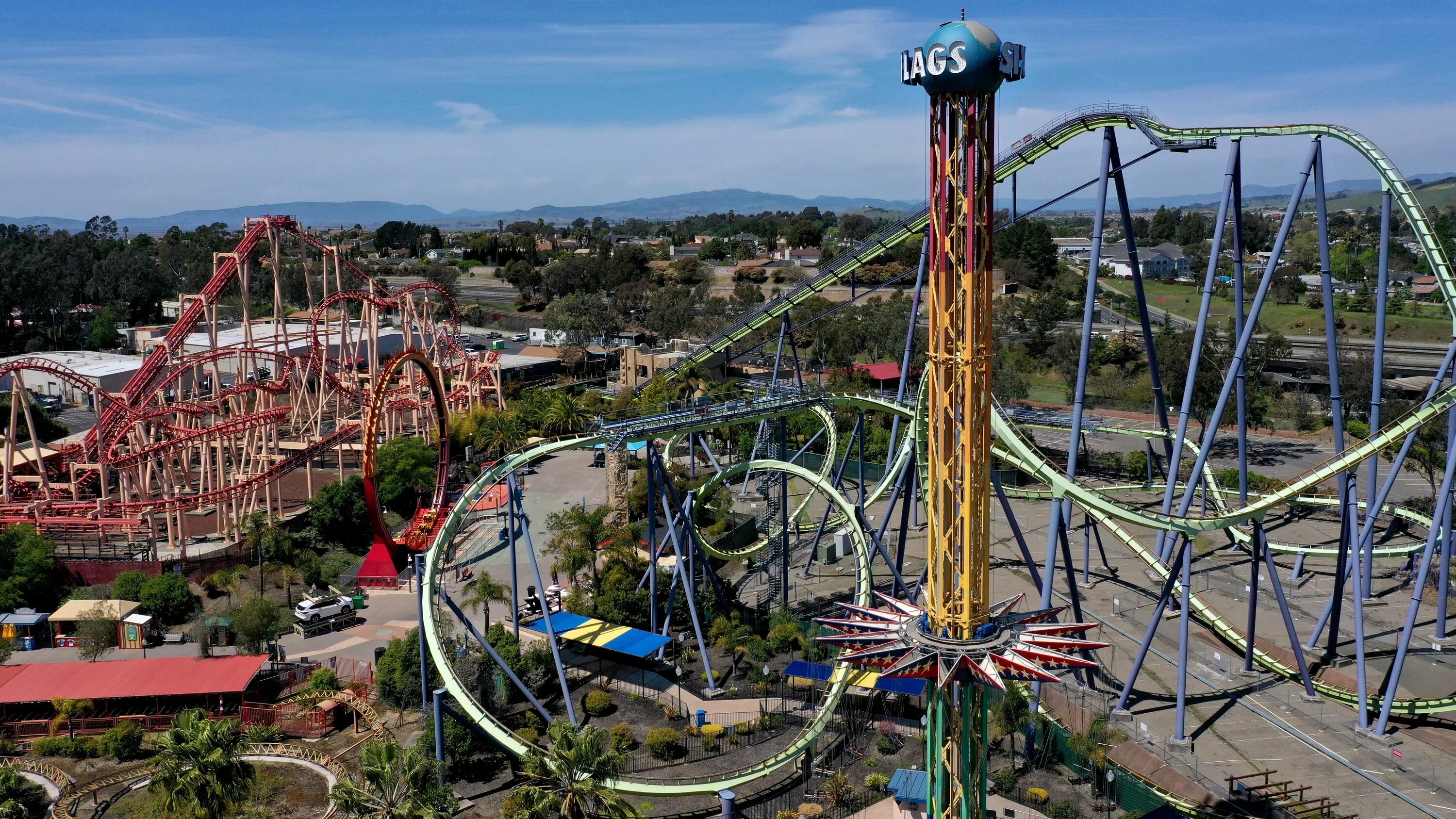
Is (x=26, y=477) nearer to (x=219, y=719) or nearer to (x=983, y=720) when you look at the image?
(x=219, y=719)

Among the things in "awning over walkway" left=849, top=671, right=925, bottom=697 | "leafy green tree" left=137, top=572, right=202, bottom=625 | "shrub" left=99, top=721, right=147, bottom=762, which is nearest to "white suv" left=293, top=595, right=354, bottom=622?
"leafy green tree" left=137, top=572, right=202, bottom=625

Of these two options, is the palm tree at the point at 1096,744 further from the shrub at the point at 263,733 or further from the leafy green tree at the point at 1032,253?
the leafy green tree at the point at 1032,253

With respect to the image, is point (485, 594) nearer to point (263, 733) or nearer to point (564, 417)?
point (263, 733)

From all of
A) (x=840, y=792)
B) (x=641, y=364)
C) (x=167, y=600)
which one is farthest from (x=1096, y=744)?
(x=641, y=364)

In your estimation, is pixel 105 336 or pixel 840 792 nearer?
pixel 840 792

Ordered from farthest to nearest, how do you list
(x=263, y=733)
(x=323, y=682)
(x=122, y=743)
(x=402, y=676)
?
(x=323, y=682)
(x=402, y=676)
(x=263, y=733)
(x=122, y=743)

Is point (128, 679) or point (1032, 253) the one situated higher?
point (1032, 253)

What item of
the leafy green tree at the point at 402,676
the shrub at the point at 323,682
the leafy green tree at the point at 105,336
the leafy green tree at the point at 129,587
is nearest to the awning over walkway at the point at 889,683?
the leafy green tree at the point at 402,676
